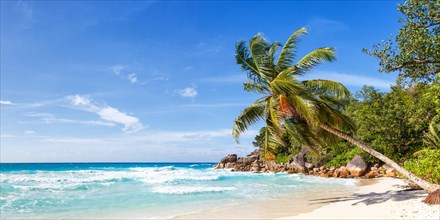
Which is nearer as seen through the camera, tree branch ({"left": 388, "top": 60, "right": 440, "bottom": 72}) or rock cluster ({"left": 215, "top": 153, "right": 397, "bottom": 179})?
tree branch ({"left": 388, "top": 60, "right": 440, "bottom": 72})

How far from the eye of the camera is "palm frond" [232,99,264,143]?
13.5 meters

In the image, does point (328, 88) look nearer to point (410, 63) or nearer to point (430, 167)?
point (410, 63)

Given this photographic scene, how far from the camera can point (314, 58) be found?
42.1 ft

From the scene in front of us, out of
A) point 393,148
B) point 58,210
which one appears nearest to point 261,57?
point 58,210

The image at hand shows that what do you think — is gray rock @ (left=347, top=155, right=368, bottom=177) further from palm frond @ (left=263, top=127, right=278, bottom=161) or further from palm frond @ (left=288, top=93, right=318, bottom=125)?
palm frond @ (left=288, top=93, right=318, bottom=125)

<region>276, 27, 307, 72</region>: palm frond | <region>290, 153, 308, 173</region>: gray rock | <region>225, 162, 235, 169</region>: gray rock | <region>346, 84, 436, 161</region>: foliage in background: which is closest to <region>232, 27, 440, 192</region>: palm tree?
<region>276, 27, 307, 72</region>: palm frond

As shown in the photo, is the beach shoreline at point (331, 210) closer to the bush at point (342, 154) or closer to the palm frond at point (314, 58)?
the palm frond at point (314, 58)

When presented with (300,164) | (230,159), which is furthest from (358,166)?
(230,159)

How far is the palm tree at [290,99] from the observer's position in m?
12.0

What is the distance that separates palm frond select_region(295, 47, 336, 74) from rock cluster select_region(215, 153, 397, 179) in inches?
341

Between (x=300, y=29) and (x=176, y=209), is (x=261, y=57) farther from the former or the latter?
(x=176, y=209)

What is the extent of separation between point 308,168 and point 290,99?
97.5ft

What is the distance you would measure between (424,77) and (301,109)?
14.7 feet

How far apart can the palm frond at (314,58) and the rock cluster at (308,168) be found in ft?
28.4
